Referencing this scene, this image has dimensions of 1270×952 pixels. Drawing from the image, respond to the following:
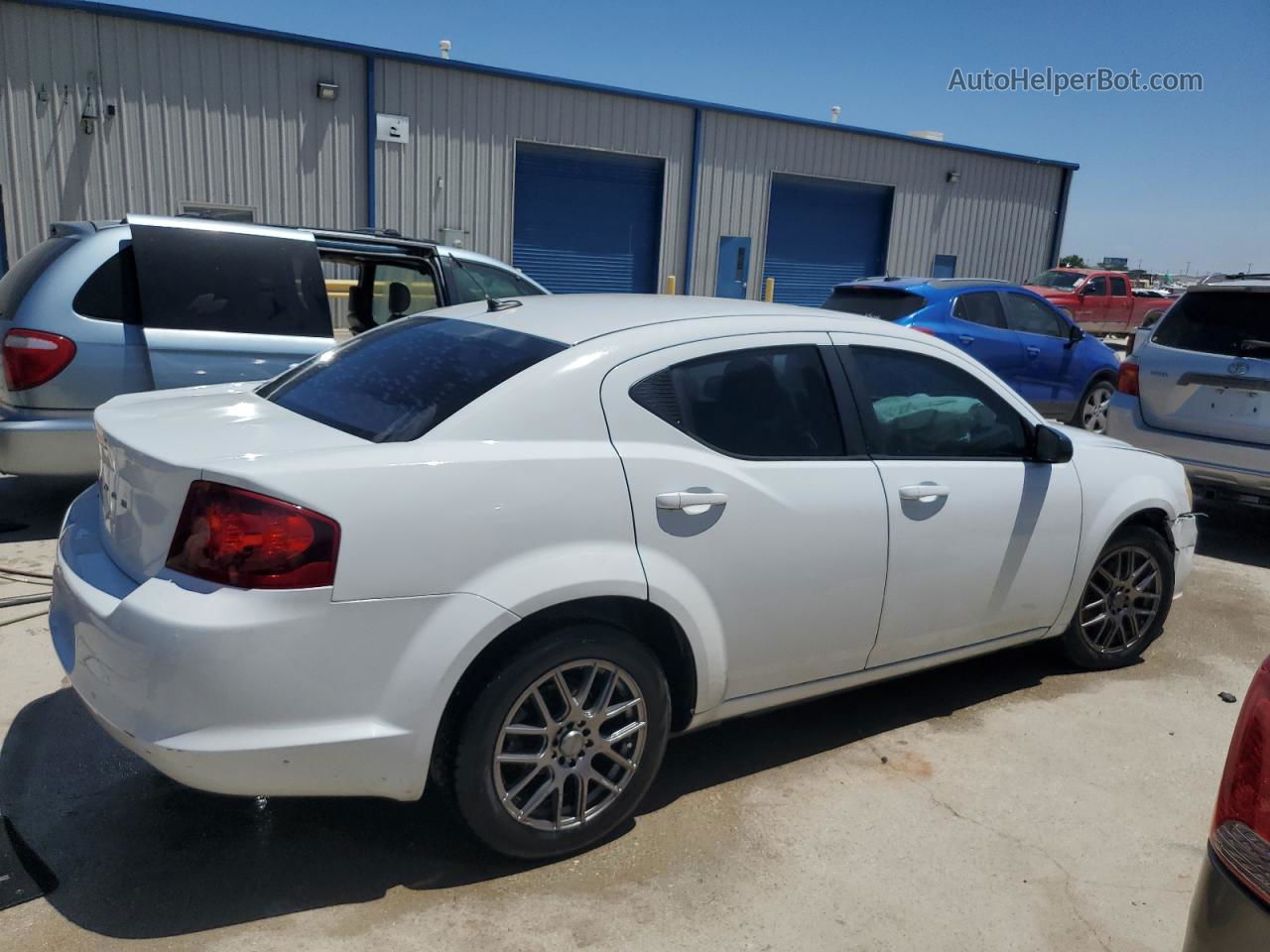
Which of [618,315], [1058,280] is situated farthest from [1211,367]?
[1058,280]

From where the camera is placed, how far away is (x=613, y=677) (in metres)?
3.02

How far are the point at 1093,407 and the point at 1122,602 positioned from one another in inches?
283

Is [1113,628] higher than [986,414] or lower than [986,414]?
lower

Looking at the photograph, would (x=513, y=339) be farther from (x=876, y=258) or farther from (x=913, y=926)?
(x=876, y=258)

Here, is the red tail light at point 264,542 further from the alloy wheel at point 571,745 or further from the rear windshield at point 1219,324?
the rear windshield at point 1219,324

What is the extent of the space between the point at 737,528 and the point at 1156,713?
2.40m

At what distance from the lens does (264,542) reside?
8.29 feet

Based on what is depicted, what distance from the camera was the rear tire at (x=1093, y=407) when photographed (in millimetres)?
11055

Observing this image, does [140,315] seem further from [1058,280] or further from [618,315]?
[1058,280]

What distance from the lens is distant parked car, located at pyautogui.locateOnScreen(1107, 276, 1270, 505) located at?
6.69m

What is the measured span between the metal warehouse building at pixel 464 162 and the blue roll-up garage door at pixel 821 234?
44 millimetres

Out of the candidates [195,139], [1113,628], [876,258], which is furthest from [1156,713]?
[876,258]

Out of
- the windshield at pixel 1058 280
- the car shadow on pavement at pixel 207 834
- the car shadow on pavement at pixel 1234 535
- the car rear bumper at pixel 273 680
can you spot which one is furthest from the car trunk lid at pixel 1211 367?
the windshield at pixel 1058 280

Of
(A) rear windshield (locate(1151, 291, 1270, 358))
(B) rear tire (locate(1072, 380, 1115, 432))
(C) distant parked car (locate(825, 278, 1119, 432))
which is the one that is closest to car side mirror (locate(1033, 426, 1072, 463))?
(A) rear windshield (locate(1151, 291, 1270, 358))
